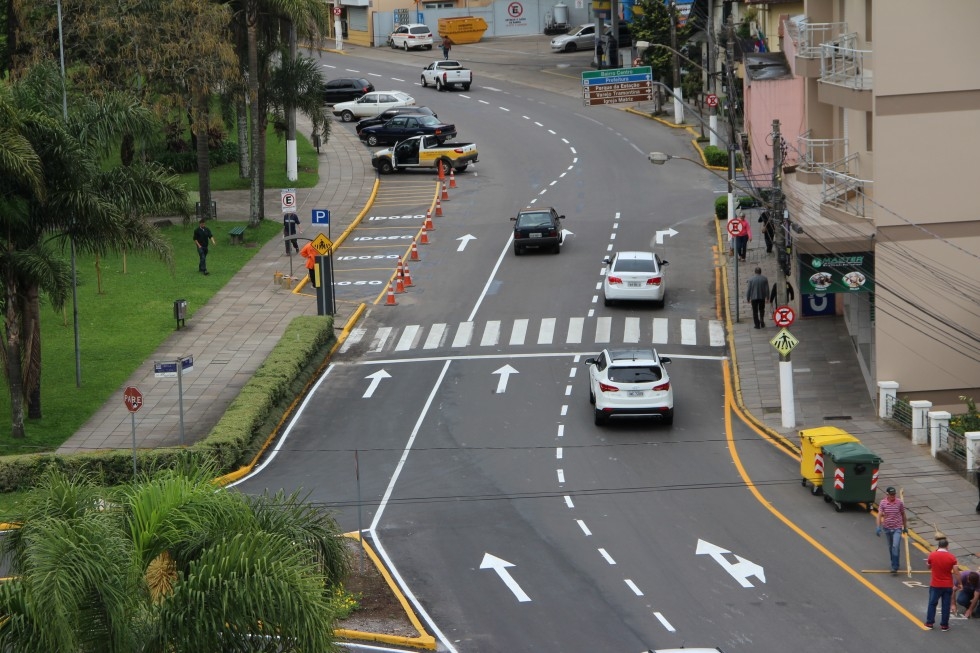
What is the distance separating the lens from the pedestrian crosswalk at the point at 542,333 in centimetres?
3791

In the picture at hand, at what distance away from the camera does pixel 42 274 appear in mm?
29781

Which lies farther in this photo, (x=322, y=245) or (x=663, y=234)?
(x=663, y=234)

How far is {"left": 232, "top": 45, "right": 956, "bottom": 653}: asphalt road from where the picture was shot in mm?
20406

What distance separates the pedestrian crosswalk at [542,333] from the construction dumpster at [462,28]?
185 ft

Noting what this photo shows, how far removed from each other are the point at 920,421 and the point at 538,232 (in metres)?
19.6

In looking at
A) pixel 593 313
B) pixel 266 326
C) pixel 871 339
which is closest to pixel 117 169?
pixel 266 326

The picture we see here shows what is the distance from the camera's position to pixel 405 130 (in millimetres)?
63000

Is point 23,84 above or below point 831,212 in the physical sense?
above

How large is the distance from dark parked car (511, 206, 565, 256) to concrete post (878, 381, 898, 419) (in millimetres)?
17464

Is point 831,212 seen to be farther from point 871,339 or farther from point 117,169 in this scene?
point 117,169

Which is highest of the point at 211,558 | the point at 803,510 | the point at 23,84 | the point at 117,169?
the point at 23,84

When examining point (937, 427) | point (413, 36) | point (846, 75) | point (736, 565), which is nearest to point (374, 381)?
point (846, 75)

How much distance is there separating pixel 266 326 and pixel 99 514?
1037 inches

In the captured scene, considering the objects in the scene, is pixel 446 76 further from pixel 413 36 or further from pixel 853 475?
pixel 853 475
